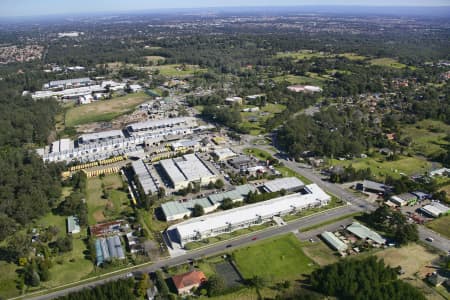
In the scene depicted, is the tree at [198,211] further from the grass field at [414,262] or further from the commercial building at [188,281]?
the grass field at [414,262]

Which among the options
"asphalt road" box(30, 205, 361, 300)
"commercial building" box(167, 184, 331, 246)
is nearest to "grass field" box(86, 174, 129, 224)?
"commercial building" box(167, 184, 331, 246)

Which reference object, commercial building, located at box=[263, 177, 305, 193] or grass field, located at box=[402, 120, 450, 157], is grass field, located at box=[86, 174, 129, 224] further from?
grass field, located at box=[402, 120, 450, 157]

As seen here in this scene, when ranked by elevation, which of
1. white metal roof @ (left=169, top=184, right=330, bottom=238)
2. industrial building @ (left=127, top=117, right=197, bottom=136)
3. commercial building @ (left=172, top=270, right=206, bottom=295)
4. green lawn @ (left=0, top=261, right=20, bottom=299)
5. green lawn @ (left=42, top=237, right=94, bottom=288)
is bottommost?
green lawn @ (left=0, top=261, right=20, bottom=299)

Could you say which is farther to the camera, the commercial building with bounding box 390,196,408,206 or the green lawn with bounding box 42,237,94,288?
the commercial building with bounding box 390,196,408,206

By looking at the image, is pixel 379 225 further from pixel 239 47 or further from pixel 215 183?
pixel 239 47

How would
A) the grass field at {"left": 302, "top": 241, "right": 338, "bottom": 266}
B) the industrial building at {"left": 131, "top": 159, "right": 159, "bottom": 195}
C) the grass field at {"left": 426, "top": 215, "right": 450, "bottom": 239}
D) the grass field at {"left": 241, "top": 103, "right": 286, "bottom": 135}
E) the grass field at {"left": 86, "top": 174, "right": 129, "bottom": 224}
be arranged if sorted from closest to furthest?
1. the grass field at {"left": 302, "top": 241, "right": 338, "bottom": 266}
2. the grass field at {"left": 426, "top": 215, "right": 450, "bottom": 239}
3. the grass field at {"left": 86, "top": 174, "right": 129, "bottom": 224}
4. the industrial building at {"left": 131, "top": 159, "right": 159, "bottom": 195}
5. the grass field at {"left": 241, "top": 103, "right": 286, "bottom": 135}

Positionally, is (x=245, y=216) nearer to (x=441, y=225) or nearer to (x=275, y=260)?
(x=275, y=260)

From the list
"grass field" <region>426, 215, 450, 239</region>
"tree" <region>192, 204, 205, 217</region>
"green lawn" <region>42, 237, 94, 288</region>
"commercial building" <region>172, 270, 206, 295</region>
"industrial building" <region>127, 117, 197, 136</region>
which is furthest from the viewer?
"industrial building" <region>127, 117, 197, 136</region>
